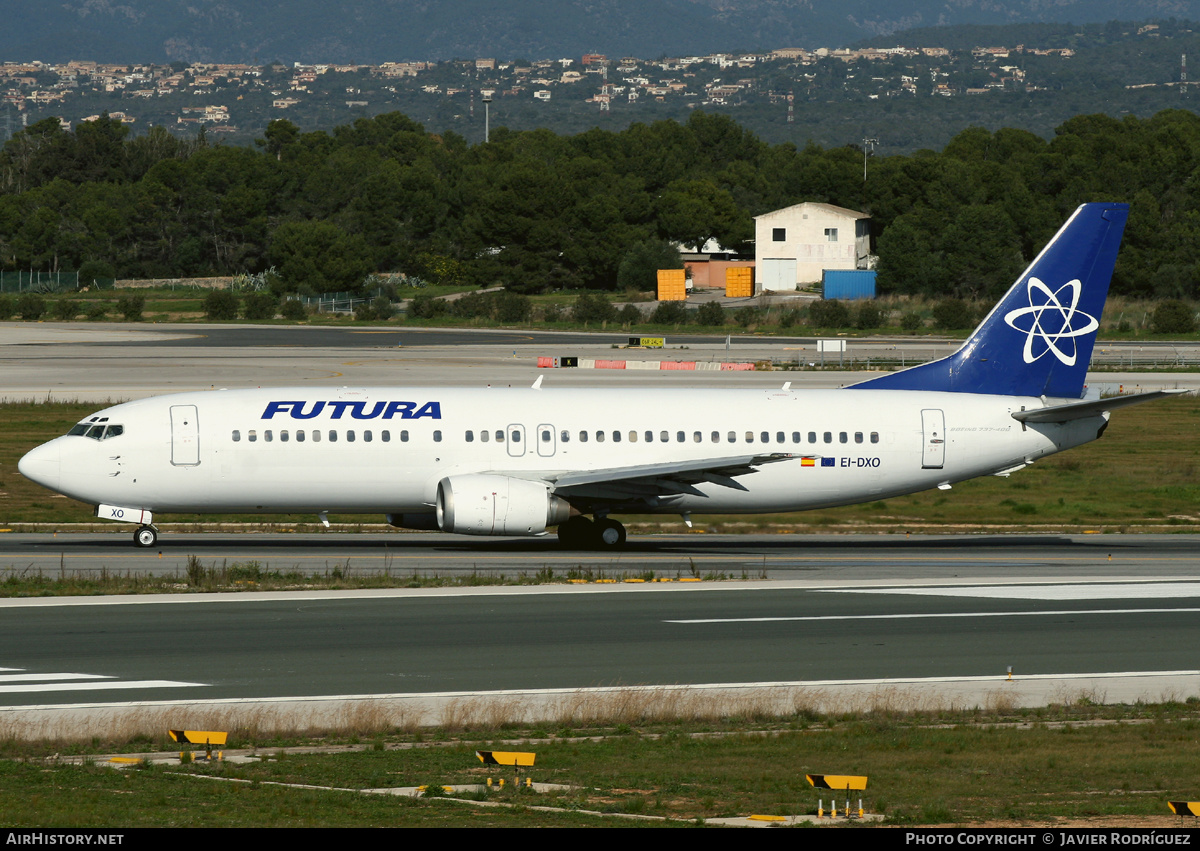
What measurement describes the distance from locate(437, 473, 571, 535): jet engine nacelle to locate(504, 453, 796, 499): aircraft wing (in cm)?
96

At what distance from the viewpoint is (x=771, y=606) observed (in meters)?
30.2

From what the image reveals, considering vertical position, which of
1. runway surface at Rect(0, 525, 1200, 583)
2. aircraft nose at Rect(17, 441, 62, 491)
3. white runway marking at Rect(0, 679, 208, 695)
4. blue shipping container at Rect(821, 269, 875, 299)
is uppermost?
blue shipping container at Rect(821, 269, 875, 299)

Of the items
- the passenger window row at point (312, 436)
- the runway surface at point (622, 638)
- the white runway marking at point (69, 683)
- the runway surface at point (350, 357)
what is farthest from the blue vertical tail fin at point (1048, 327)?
the runway surface at point (350, 357)

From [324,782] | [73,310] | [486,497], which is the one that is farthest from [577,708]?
[73,310]

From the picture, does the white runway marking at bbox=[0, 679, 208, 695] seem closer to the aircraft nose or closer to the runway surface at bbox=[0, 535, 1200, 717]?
the runway surface at bbox=[0, 535, 1200, 717]

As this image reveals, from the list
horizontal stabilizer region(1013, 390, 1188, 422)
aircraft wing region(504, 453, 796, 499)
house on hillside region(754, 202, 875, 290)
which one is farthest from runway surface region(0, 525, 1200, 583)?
house on hillside region(754, 202, 875, 290)

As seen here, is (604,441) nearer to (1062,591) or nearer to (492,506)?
(492,506)

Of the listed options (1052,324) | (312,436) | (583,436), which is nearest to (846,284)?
(1052,324)

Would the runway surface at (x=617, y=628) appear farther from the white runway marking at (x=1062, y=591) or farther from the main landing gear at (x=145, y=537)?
the main landing gear at (x=145, y=537)

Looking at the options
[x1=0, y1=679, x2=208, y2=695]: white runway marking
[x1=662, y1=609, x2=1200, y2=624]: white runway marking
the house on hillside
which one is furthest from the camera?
the house on hillside

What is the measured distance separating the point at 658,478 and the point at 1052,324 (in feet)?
42.4

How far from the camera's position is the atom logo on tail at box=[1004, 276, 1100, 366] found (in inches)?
1623

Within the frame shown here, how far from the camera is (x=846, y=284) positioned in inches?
6083

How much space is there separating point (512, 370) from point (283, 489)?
51788 millimetres
